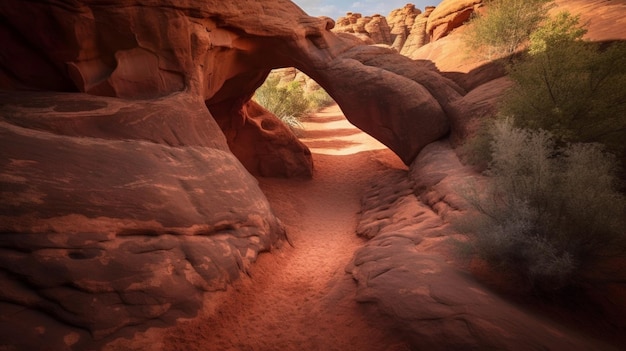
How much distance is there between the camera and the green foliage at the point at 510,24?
24.3 feet

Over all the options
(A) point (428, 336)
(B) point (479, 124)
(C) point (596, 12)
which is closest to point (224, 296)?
(A) point (428, 336)

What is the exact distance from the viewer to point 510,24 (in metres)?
7.53

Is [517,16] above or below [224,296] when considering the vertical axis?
above

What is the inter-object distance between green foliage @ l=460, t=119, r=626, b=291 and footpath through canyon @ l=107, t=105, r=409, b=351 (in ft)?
5.29

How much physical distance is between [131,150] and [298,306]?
316 cm

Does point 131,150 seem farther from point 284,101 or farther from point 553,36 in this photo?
point 284,101

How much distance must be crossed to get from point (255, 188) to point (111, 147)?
2538 millimetres

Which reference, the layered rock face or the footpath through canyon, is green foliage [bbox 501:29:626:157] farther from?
the layered rock face

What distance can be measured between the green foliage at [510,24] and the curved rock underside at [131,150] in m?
1.44

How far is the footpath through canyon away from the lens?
292 cm

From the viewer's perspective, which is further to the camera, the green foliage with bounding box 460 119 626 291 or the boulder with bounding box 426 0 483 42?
the boulder with bounding box 426 0 483 42

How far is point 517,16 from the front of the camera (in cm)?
753

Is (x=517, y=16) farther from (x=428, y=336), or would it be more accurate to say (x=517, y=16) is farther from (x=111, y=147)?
(x=111, y=147)

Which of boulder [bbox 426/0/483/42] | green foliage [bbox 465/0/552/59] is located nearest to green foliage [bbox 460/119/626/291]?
green foliage [bbox 465/0/552/59]
